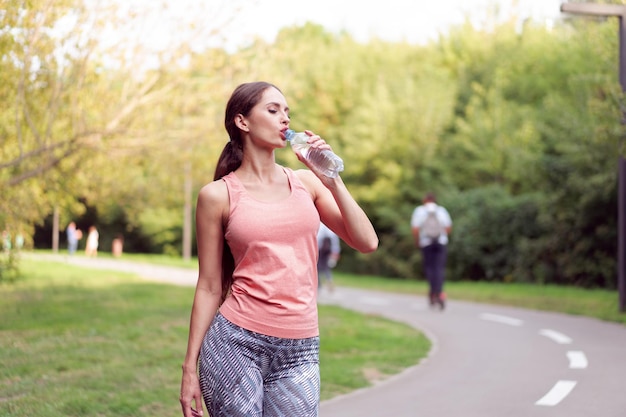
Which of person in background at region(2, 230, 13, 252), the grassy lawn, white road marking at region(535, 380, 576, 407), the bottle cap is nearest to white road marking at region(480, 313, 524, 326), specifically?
the grassy lawn

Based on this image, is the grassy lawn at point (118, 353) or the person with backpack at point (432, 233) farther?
the person with backpack at point (432, 233)

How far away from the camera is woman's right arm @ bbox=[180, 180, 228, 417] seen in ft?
10.4

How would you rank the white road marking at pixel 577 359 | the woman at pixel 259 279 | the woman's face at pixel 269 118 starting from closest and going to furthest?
the woman at pixel 259 279, the woman's face at pixel 269 118, the white road marking at pixel 577 359

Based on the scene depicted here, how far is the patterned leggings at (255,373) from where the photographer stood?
3111mm

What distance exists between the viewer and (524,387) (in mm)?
7934

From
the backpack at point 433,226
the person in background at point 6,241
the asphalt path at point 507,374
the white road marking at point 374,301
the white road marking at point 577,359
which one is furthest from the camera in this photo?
the white road marking at point 374,301

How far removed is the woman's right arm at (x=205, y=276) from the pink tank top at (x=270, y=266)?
5 centimetres

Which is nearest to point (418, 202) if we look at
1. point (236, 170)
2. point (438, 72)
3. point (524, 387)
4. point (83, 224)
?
point (438, 72)

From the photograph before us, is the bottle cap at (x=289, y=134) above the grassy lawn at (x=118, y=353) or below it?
above

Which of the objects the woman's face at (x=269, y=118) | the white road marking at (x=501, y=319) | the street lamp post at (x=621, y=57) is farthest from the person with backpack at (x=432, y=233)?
the woman's face at (x=269, y=118)

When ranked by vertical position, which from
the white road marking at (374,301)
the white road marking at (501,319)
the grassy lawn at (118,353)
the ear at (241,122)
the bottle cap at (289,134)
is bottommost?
the grassy lawn at (118,353)

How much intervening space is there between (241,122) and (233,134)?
0.26 ft

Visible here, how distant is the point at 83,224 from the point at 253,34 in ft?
185

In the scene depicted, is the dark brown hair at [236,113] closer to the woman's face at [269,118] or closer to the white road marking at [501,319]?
the woman's face at [269,118]
